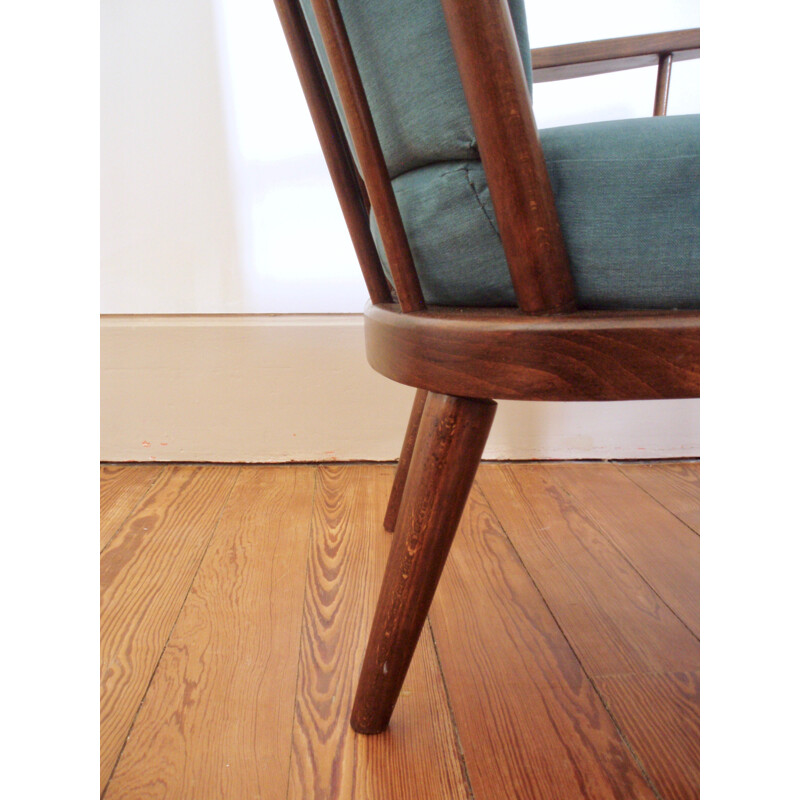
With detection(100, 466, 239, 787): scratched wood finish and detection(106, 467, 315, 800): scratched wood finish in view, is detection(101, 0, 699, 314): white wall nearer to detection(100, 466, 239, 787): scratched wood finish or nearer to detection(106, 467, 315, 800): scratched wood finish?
detection(100, 466, 239, 787): scratched wood finish

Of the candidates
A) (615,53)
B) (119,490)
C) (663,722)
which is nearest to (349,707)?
(663,722)

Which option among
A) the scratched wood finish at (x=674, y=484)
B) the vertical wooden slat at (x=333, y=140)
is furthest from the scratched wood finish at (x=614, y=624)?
the vertical wooden slat at (x=333, y=140)

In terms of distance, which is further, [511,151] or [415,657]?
[415,657]

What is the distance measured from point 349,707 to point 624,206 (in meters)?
0.46

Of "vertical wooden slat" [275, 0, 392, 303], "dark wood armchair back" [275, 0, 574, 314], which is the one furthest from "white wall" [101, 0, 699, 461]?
"dark wood armchair back" [275, 0, 574, 314]

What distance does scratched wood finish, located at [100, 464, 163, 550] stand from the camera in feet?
3.38

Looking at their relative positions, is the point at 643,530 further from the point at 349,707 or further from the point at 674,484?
the point at 349,707

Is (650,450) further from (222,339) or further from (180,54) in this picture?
(180,54)

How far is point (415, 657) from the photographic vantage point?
70 centimetres

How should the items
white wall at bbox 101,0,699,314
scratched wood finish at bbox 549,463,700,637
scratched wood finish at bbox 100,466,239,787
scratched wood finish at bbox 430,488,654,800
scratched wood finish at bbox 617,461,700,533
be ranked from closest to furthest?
scratched wood finish at bbox 430,488,654,800 → scratched wood finish at bbox 100,466,239,787 → scratched wood finish at bbox 549,463,700,637 → scratched wood finish at bbox 617,461,700,533 → white wall at bbox 101,0,699,314

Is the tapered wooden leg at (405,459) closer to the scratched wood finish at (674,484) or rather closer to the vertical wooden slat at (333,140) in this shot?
the vertical wooden slat at (333,140)

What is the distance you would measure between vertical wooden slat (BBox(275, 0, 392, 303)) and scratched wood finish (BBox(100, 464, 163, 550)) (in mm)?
545
